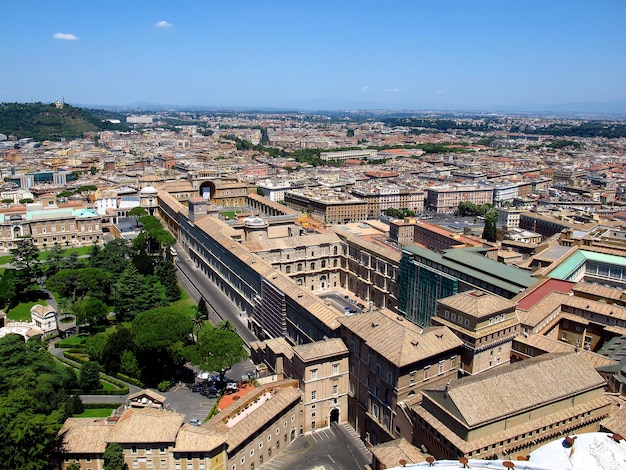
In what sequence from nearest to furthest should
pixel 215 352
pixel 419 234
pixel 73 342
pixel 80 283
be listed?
1. pixel 215 352
2. pixel 73 342
3. pixel 80 283
4. pixel 419 234

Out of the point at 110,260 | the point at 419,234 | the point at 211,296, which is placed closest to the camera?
the point at 211,296

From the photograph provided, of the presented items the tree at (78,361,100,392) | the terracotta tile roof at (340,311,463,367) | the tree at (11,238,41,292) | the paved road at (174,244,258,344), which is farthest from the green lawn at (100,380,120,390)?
Answer: the tree at (11,238,41,292)

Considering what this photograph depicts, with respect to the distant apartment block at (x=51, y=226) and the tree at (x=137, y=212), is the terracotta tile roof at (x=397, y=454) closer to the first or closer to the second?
the distant apartment block at (x=51, y=226)

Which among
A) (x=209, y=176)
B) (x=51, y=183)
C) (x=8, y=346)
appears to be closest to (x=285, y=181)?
(x=209, y=176)

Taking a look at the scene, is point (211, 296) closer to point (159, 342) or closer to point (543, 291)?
point (159, 342)

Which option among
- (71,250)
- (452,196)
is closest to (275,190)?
(452,196)

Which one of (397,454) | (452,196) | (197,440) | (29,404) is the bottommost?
(197,440)

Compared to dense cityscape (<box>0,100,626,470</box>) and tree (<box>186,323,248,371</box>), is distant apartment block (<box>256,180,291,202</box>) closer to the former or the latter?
dense cityscape (<box>0,100,626,470</box>)
